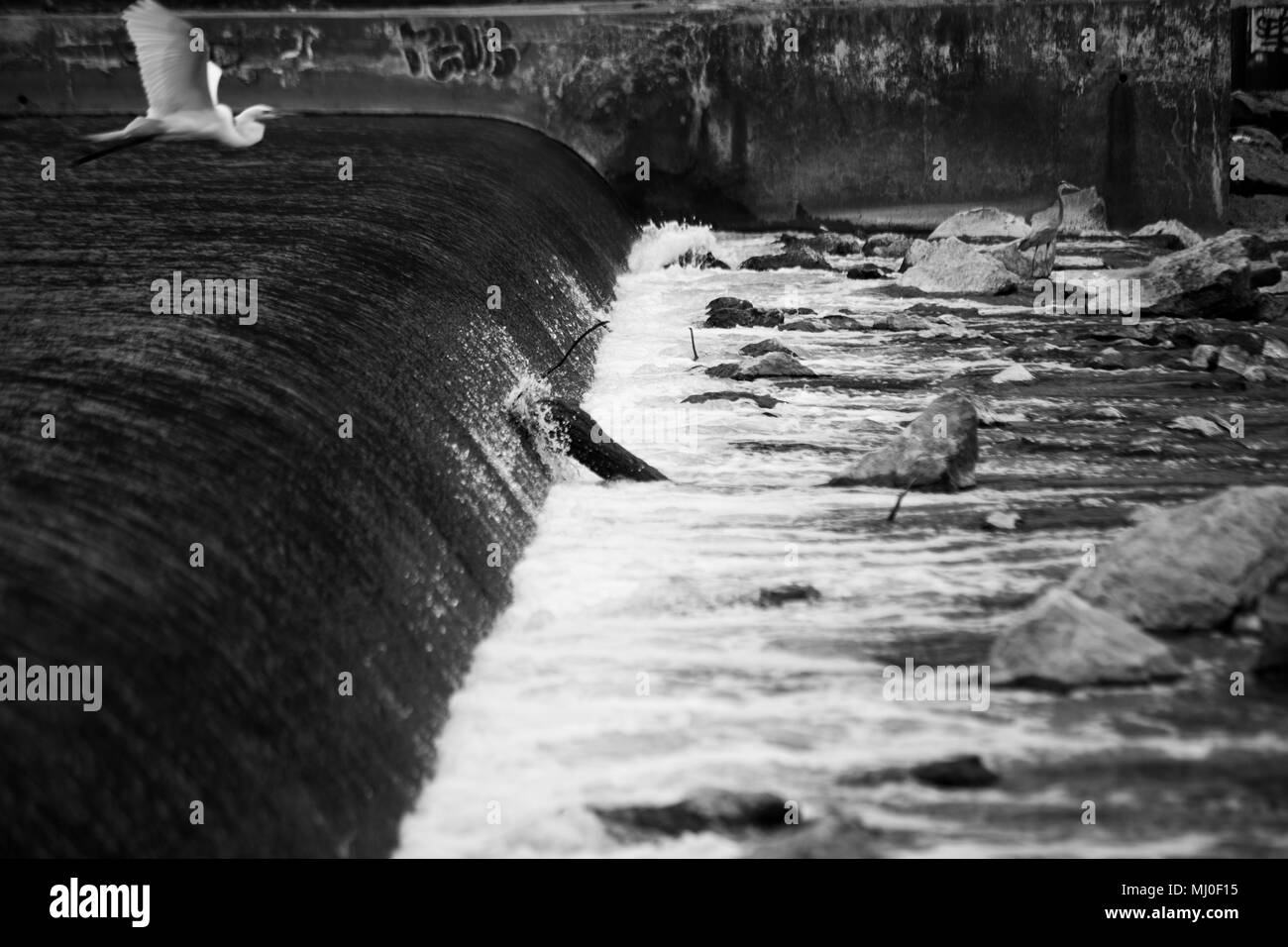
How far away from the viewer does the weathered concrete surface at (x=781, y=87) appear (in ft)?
47.7

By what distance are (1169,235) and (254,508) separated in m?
11.4

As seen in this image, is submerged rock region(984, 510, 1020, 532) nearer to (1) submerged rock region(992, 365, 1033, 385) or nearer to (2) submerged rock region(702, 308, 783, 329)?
(1) submerged rock region(992, 365, 1033, 385)

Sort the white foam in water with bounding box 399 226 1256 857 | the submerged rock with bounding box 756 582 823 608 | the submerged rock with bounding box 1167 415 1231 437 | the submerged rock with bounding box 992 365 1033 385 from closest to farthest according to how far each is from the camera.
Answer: the white foam in water with bounding box 399 226 1256 857 → the submerged rock with bounding box 756 582 823 608 → the submerged rock with bounding box 1167 415 1231 437 → the submerged rock with bounding box 992 365 1033 385

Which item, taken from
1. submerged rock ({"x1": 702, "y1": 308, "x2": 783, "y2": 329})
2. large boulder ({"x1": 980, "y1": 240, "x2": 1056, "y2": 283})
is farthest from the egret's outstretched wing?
large boulder ({"x1": 980, "y1": 240, "x2": 1056, "y2": 283})

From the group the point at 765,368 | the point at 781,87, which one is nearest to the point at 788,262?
the point at 781,87

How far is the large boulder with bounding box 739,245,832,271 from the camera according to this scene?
13273mm

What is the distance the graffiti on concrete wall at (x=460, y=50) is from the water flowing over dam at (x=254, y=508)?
231 inches

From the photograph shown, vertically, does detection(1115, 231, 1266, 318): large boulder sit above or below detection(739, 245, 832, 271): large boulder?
above

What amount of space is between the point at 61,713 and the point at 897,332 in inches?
317

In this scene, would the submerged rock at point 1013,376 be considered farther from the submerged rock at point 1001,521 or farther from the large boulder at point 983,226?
the large boulder at point 983,226

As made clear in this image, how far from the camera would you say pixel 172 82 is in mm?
7293

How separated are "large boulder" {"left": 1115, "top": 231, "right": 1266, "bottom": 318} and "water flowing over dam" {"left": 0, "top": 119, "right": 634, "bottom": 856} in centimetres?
433

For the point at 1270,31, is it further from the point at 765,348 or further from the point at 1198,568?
the point at 1198,568

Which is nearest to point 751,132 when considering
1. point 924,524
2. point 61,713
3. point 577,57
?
point 577,57
